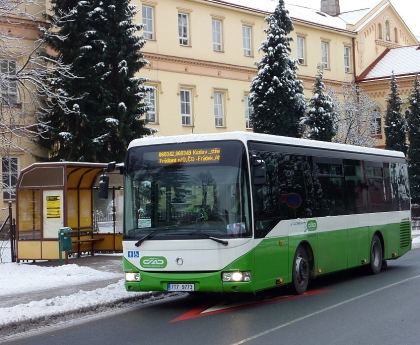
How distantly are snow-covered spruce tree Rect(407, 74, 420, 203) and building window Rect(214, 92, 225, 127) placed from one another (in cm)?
1163

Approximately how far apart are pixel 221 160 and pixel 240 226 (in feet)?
3.75

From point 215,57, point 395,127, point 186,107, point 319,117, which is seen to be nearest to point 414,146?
point 395,127

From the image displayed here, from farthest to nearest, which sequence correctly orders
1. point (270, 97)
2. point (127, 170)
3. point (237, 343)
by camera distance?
point (270, 97) < point (127, 170) < point (237, 343)

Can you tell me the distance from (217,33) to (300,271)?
3524 cm

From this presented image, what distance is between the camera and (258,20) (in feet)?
168

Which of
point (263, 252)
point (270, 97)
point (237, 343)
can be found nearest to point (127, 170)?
point (263, 252)

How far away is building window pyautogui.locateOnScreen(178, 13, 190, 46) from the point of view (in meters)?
46.0

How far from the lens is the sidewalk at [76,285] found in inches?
584

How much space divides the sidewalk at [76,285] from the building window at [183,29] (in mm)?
25116

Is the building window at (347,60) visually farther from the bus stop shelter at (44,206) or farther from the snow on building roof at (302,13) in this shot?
the bus stop shelter at (44,206)

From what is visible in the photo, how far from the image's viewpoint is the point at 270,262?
1359cm

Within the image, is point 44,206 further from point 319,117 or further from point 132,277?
point 319,117

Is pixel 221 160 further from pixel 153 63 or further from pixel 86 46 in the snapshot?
pixel 153 63

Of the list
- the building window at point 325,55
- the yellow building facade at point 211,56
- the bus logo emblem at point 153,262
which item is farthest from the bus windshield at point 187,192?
the building window at point 325,55
